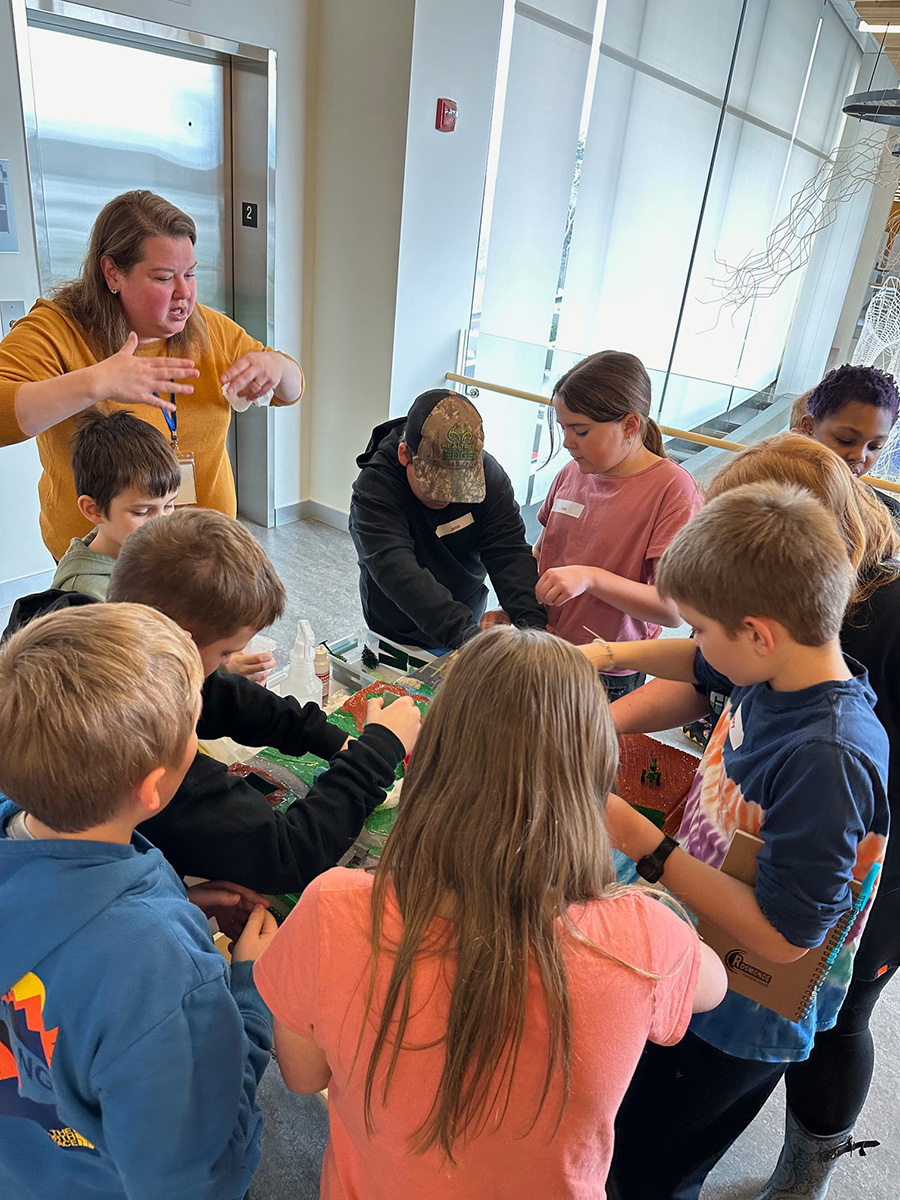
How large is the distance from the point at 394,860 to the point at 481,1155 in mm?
300

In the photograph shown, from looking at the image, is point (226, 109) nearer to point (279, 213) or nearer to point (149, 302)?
point (279, 213)

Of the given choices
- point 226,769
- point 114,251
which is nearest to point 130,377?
point 114,251

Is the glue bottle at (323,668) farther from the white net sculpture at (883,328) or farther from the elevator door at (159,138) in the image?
the white net sculpture at (883,328)

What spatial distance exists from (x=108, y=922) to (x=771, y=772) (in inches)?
31.6

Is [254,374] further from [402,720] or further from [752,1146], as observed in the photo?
[752,1146]

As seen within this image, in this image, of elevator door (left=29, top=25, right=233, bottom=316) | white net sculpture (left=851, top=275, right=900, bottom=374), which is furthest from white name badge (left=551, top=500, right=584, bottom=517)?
elevator door (left=29, top=25, right=233, bottom=316)

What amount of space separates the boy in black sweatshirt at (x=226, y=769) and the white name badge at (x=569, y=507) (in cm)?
90

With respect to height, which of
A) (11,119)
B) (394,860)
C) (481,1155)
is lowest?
(481,1155)

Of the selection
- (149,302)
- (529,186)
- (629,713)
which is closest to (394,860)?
(629,713)

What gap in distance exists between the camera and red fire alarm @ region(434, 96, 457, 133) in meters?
3.77

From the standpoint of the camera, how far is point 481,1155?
0.77 m

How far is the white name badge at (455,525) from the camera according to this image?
6.51ft

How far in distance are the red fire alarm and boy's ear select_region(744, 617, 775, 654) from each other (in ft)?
12.0

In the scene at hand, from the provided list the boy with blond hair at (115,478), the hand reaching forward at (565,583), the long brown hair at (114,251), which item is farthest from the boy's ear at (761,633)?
the long brown hair at (114,251)
